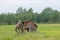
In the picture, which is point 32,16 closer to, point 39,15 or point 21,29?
point 39,15

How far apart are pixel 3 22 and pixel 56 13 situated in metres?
32.8

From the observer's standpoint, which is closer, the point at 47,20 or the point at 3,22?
the point at 3,22

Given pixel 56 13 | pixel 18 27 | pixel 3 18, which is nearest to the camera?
pixel 18 27

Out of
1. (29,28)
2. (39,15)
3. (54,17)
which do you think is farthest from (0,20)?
(29,28)

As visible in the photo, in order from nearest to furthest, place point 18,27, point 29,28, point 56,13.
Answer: point 18,27 < point 29,28 < point 56,13

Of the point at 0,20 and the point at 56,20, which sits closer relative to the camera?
the point at 0,20

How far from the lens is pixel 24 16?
349 ft

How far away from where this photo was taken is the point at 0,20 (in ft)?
350

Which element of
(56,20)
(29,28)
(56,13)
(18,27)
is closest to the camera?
(18,27)

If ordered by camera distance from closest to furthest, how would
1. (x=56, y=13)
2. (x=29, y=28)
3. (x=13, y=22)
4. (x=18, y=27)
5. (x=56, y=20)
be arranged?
(x=18, y=27) → (x=29, y=28) → (x=13, y=22) → (x=56, y=20) → (x=56, y=13)

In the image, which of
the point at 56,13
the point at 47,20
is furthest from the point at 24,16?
the point at 56,13

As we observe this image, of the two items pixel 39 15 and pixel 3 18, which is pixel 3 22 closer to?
pixel 3 18

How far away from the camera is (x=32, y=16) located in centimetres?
11000

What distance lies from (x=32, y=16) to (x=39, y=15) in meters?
7.05
